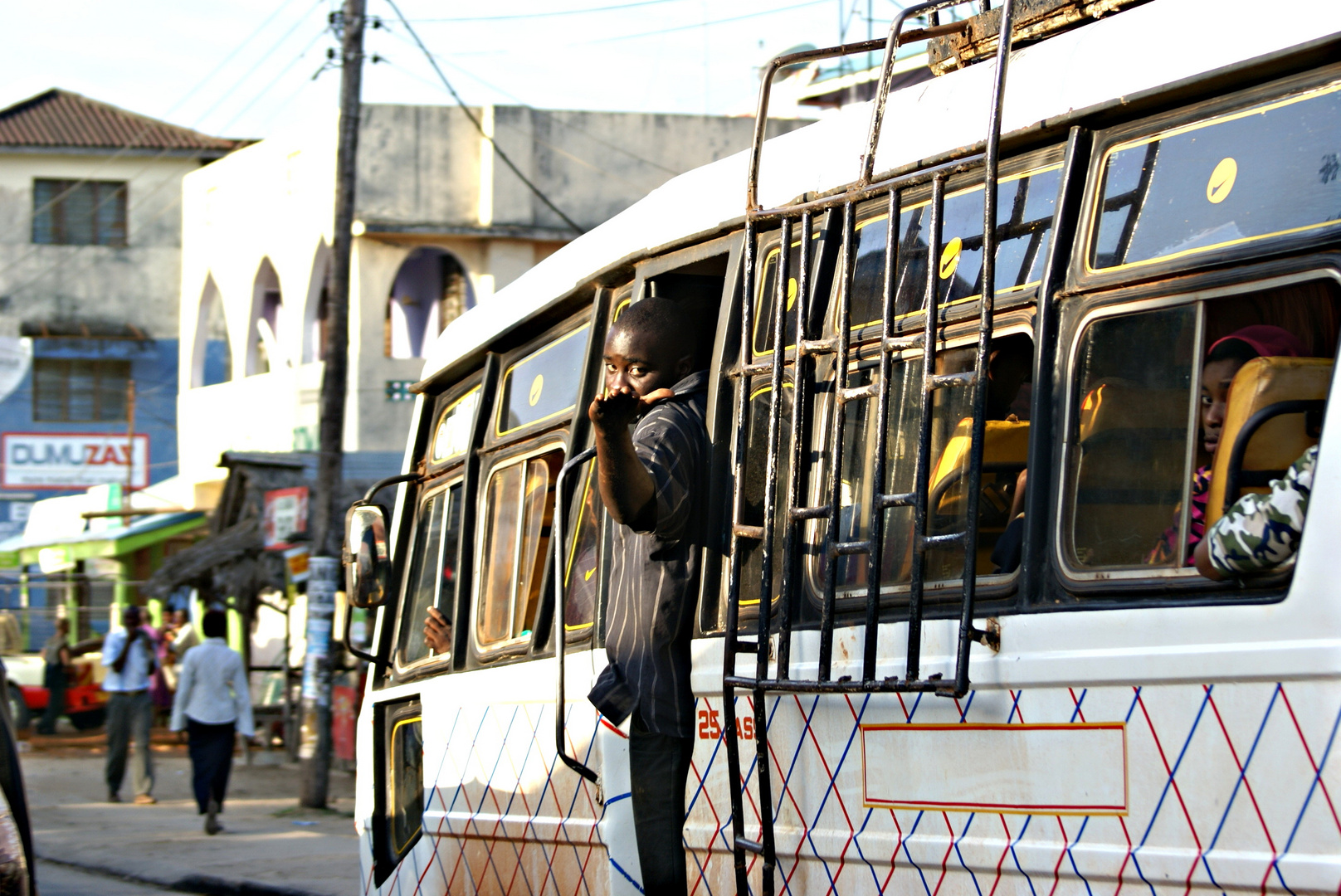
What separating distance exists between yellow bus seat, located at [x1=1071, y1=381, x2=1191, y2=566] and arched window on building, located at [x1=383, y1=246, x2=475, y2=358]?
19.5 metres

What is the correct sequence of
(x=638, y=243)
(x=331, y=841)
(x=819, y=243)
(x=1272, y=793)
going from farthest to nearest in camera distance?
(x=331, y=841)
(x=638, y=243)
(x=819, y=243)
(x=1272, y=793)

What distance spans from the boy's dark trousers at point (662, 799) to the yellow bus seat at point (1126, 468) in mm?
1200

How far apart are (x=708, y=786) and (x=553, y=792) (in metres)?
0.73

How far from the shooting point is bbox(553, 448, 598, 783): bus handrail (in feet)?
12.7

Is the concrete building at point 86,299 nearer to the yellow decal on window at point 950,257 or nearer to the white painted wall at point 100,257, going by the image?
the white painted wall at point 100,257

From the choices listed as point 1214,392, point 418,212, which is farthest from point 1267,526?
point 418,212

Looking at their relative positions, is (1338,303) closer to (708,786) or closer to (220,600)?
(708,786)

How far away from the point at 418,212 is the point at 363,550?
1612 cm

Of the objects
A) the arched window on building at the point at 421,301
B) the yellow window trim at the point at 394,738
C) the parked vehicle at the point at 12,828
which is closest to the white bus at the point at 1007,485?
the yellow window trim at the point at 394,738

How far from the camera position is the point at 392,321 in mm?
22844

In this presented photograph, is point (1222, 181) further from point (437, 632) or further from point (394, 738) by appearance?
point (394, 738)

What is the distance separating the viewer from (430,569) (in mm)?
5719

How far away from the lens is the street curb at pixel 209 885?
9016 millimetres

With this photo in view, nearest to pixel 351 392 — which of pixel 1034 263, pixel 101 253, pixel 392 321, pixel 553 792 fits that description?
pixel 392 321
